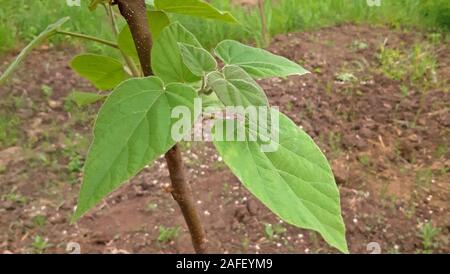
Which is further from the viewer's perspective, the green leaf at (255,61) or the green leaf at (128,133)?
the green leaf at (255,61)

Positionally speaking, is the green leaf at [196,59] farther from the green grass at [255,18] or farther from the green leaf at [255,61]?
the green grass at [255,18]

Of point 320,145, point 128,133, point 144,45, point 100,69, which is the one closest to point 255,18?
point 320,145

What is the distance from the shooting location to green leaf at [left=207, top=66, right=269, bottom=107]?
579 mm

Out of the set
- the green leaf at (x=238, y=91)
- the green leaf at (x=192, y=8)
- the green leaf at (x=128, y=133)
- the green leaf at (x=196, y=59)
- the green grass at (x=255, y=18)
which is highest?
the green leaf at (x=192, y=8)

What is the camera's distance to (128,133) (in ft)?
1.91

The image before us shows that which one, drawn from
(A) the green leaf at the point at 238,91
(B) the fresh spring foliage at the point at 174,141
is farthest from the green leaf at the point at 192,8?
(A) the green leaf at the point at 238,91

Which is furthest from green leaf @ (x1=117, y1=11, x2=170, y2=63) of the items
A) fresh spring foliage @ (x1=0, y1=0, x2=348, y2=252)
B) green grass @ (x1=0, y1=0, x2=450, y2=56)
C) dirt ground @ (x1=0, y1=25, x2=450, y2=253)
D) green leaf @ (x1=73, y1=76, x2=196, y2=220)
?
green grass @ (x1=0, y1=0, x2=450, y2=56)

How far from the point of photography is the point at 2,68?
282cm

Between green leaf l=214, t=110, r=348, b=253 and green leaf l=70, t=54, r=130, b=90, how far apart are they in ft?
0.90

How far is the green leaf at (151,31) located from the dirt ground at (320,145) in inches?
45.3

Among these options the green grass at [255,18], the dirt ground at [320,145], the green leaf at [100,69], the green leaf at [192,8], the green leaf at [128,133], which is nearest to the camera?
the green leaf at [128,133]

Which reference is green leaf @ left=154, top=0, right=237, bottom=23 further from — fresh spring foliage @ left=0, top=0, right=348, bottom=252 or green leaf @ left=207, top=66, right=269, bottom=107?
green leaf @ left=207, top=66, right=269, bottom=107

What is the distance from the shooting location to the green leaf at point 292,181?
59 cm
